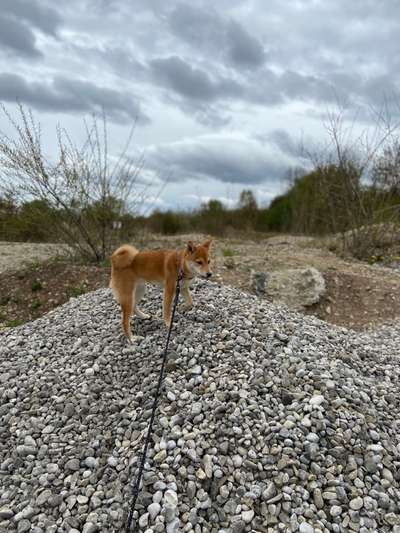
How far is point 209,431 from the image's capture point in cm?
319

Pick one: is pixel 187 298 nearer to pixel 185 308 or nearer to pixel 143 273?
pixel 185 308

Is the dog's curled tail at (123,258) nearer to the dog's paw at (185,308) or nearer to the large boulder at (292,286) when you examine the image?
the dog's paw at (185,308)

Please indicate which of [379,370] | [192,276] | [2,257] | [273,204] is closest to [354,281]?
[379,370]

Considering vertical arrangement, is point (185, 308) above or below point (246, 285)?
above

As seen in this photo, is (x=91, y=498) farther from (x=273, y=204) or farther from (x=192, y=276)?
(x=273, y=204)

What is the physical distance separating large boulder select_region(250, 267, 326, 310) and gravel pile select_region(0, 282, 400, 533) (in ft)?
7.76

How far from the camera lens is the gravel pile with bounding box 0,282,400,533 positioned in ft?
8.94

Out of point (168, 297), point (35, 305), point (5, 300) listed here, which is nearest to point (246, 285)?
point (168, 297)

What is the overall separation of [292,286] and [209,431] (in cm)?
456

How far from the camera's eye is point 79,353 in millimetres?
4484

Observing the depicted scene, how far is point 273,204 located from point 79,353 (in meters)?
22.4

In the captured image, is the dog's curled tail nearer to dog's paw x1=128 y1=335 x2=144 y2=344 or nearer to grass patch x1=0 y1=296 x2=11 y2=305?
dog's paw x1=128 y1=335 x2=144 y2=344

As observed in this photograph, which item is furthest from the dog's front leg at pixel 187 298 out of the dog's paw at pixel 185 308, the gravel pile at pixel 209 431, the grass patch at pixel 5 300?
the grass patch at pixel 5 300

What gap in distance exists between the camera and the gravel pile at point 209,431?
107 inches
